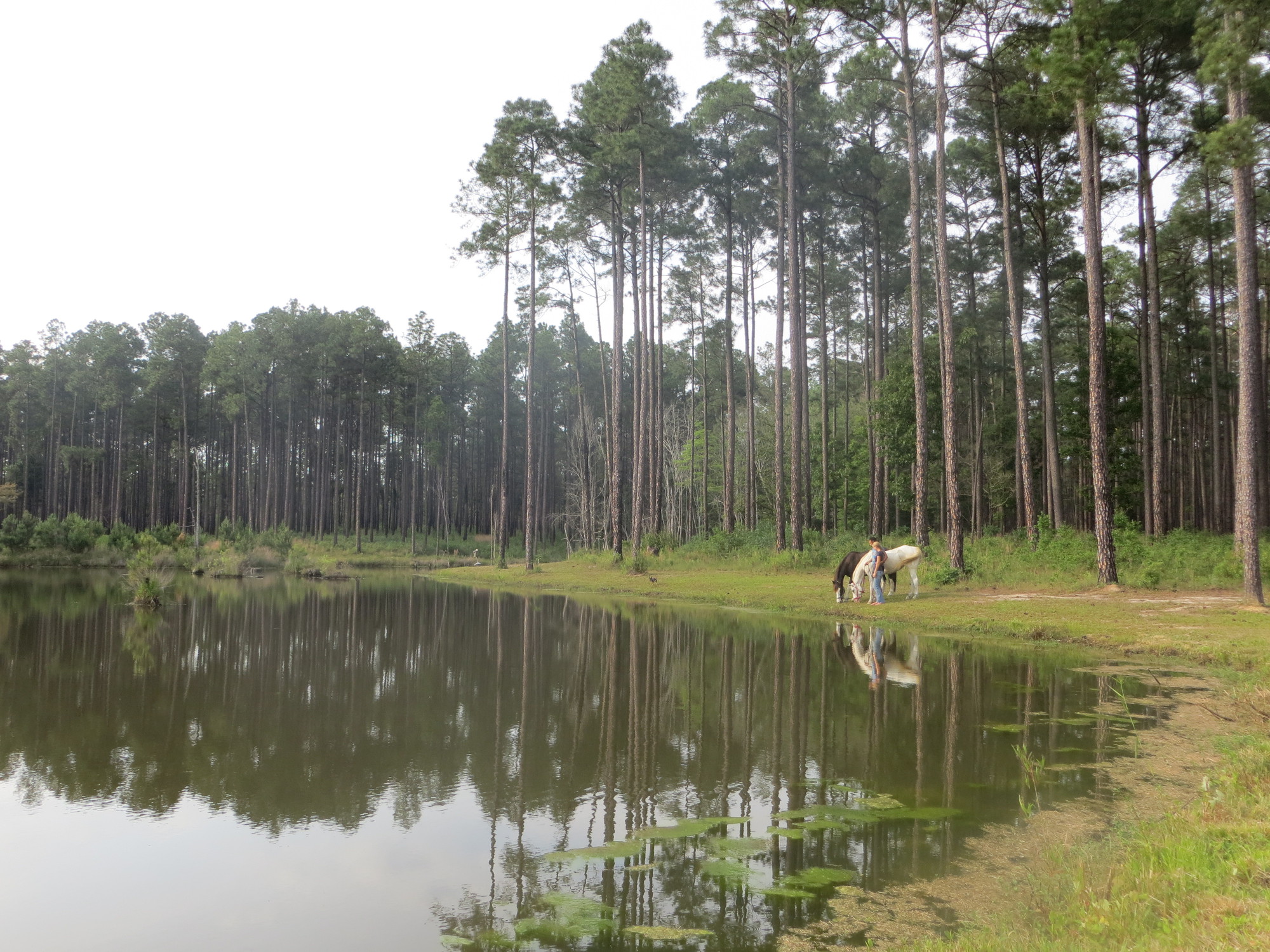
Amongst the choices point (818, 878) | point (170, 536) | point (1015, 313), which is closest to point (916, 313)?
point (1015, 313)

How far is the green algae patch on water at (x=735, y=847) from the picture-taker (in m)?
5.25

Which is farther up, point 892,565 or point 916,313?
point 916,313

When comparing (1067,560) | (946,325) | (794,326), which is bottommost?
(1067,560)

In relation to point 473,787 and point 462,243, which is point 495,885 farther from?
point 462,243

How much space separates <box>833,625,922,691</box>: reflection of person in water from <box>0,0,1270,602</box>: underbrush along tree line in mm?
7377

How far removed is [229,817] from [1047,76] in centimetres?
2270

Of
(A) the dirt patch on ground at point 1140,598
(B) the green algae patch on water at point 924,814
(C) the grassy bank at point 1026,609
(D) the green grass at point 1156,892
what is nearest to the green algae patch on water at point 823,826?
(B) the green algae patch on water at point 924,814

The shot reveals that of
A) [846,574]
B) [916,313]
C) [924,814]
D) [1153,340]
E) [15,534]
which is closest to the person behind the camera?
[924,814]

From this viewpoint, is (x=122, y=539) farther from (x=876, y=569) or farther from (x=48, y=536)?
(x=876, y=569)

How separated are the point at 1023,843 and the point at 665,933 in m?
2.62

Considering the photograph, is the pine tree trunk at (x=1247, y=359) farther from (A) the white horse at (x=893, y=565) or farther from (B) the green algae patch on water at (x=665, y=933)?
(B) the green algae patch on water at (x=665, y=933)

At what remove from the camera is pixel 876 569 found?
19.9 m

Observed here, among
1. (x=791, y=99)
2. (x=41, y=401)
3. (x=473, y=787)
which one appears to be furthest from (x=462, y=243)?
(x=41, y=401)

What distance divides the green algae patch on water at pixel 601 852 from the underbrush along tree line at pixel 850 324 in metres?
16.1
